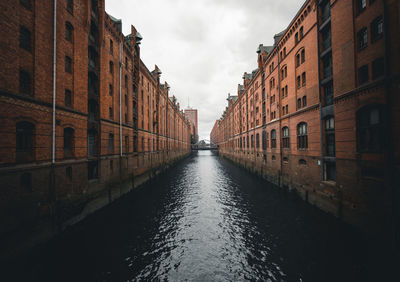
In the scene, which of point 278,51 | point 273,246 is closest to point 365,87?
point 273,246

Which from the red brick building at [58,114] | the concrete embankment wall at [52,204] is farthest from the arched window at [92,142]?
the concrete embankment wall at [52,204]

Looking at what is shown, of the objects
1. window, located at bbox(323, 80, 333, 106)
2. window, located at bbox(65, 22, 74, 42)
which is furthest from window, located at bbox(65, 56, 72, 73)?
window, located at bbox(323, 80, 333, 106)

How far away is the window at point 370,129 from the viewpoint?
26.1 ft

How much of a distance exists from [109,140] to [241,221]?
14401 mm

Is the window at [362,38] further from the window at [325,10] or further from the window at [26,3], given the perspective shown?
the window at [26,3]

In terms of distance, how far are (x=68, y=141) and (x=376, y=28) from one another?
20017 mm

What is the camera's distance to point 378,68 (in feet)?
26.6

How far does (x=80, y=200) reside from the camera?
11.2 metres

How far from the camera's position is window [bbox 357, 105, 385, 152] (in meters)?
7.95

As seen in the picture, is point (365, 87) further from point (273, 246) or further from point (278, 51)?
point (278, 51)

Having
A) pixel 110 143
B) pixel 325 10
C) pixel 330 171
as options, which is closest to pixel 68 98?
pixel 110 143

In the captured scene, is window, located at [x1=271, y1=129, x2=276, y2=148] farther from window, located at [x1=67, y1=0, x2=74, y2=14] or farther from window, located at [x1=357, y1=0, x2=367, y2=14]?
window, located at [x1=67, y1=0, x2=74, y2=14]

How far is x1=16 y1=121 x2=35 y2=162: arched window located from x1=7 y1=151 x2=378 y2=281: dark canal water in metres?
4.81

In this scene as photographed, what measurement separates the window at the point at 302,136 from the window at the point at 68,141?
19.3m
